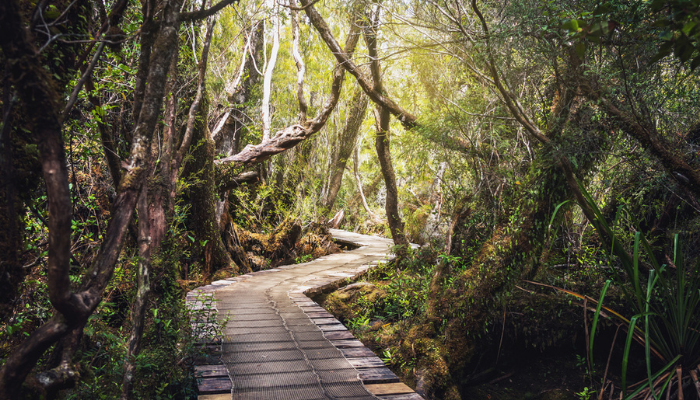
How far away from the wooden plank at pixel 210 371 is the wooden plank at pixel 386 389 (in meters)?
1.12

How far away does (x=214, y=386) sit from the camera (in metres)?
2.93

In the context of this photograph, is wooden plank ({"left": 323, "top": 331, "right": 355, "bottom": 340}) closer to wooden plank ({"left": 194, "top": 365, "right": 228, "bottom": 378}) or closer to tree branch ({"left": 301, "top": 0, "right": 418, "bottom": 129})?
wooden plank ({"left": 194, "top": 365, "right": 228, "bottom": 378})

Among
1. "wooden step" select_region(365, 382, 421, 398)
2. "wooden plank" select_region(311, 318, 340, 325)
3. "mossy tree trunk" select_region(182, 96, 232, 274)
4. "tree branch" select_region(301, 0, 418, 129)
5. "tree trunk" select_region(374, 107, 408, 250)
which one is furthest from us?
"tree trunk" select_region(374, 107, 408, 250)

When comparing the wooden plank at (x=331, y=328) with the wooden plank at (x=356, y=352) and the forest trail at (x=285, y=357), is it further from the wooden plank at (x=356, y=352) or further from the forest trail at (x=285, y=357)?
the wooden plank at (x=356, y=352)

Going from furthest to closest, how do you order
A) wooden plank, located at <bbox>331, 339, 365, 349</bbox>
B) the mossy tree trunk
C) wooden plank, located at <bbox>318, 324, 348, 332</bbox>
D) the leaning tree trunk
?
the leaning tree trunk → the mossy tree trunk → wooden plank, located at <bbox>318, 324, 348, 332</bbox> → wooden plank, located at <bbox>331, 339, 365, 349</bbox>

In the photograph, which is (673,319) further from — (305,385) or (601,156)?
(305,385)

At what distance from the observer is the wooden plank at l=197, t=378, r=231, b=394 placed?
2873 millimetres

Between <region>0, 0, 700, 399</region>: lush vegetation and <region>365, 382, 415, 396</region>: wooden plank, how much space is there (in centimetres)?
136

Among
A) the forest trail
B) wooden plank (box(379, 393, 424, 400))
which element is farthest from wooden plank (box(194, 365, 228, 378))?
wooden plank (box(379, 393, 424, 400))

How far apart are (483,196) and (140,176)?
4.44 meters

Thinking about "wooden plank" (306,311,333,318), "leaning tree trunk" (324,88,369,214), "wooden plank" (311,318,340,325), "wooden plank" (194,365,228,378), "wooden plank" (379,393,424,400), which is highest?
"leaning tree trunk" (324,88,369,214)

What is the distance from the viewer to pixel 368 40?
6789mm

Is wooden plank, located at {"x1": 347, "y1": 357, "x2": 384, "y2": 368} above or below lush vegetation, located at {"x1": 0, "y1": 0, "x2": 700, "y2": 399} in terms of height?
below

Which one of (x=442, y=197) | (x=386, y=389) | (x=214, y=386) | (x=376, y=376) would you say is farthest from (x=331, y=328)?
(x=442, y=197)
